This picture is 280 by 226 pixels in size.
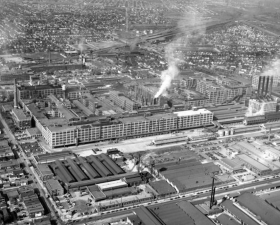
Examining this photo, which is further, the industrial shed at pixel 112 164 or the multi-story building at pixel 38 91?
the multi-story building at pixel 38 91

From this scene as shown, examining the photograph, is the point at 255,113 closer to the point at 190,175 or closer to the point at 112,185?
the point at 190,175

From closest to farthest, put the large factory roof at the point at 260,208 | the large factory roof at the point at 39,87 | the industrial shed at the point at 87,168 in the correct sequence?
the large factory roof at the point at 260,208
the industrial shed at the point at 87,168
the large factory roof at the point at 39,87

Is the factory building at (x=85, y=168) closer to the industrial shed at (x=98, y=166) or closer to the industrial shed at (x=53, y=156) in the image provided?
the industrial shed at (x=98, y=166)

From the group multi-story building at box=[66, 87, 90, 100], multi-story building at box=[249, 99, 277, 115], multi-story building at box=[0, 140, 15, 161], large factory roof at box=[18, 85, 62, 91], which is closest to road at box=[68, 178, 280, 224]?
multi-story building at box=[0, 140, 15, 161]

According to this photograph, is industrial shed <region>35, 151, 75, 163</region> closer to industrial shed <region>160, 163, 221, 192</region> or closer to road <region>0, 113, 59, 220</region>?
road <region>0, 113, 59, 220</region>

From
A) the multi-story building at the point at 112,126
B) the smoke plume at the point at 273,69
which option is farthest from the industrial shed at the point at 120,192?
the smoke plume at the point at 273,69
